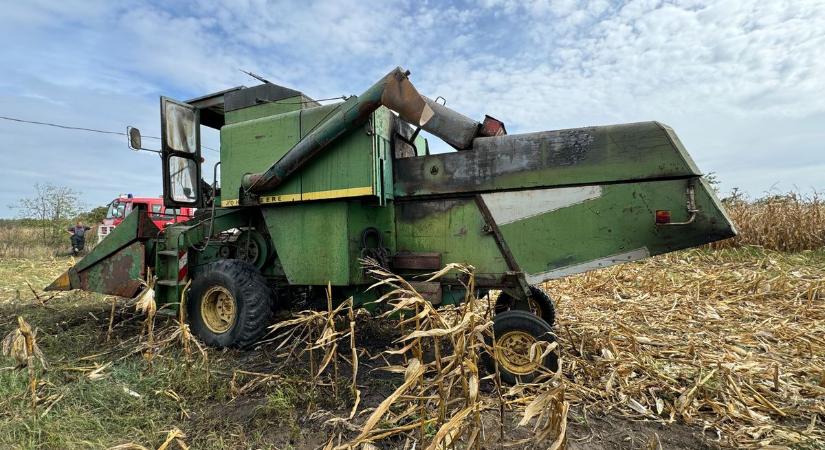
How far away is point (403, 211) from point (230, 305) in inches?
73.2

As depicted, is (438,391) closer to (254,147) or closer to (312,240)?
(312,240)

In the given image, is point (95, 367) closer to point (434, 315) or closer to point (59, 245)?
point (434, 315)

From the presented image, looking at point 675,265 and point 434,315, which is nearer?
point 434,315

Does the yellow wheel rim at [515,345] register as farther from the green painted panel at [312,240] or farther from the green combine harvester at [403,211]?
the green painted panel at [312,240]

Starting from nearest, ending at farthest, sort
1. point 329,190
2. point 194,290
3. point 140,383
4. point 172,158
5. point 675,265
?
point 140,383
point 329,190
point 194,290
point 172,158
point 675,265

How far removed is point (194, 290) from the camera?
426 cm

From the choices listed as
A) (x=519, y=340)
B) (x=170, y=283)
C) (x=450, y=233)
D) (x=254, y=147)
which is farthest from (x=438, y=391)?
(x=170, y=283)

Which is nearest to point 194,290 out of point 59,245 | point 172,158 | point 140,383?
point 140,383

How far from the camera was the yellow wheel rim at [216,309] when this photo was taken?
4.18m

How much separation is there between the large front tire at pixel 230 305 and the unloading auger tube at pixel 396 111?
0.98 metres

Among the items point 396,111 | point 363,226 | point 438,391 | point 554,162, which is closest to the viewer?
point 438,391

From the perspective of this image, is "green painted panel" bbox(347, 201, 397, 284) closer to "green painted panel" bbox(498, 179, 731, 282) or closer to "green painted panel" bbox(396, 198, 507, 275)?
"green painted panel" bbox(396, 198, 507, 275)

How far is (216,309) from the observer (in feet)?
14.0

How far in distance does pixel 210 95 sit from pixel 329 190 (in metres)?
2.39
